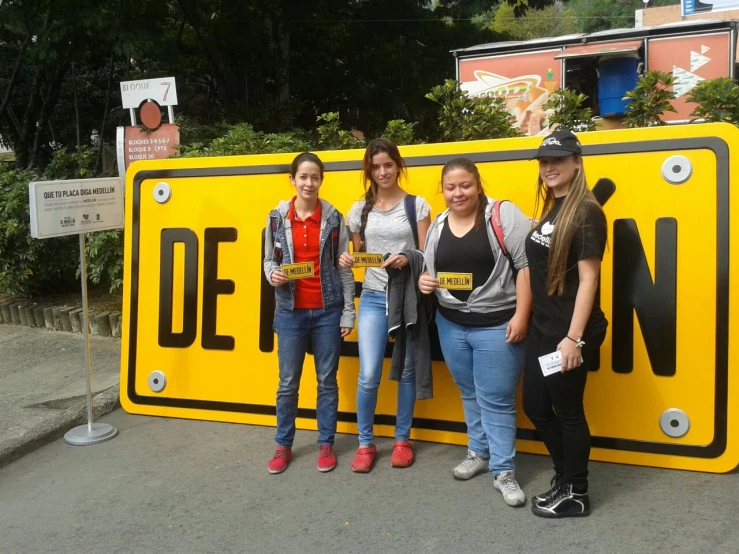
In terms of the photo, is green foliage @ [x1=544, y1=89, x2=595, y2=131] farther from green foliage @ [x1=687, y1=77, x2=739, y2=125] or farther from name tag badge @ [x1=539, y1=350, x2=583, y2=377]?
name tag badge @ [x1=539, y1=350, x2=583, y2=377]

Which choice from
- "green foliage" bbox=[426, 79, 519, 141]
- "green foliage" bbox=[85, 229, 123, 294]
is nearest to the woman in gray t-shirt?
"green foliage" bbox=[426, 79, 519, 141]

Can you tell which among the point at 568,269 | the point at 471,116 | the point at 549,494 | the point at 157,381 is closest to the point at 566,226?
the point at 568,269

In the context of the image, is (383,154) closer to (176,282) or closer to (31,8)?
(176,282)

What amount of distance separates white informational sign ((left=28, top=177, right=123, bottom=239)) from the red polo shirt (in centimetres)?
154

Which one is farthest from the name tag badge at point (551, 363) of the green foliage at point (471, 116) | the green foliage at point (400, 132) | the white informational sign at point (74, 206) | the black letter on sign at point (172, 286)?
the white informational sign at point (74, 206)

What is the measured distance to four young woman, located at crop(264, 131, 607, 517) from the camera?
2.99 m

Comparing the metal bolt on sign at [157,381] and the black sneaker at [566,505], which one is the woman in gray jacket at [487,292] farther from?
the metal bolt on sign at [157,381]

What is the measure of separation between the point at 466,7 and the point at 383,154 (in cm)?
1355

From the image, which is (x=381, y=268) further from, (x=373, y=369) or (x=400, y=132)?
(x=400, y=132)

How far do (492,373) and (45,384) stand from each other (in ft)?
12.9

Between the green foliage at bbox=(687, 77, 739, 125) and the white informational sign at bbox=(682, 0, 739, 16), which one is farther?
the white informational sign at bbox=(682, 0, 739, 16)

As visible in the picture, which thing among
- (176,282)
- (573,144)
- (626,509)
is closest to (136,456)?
(176,282)

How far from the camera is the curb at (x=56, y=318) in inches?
270

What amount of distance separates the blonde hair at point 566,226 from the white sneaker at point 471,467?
3.56 ft
